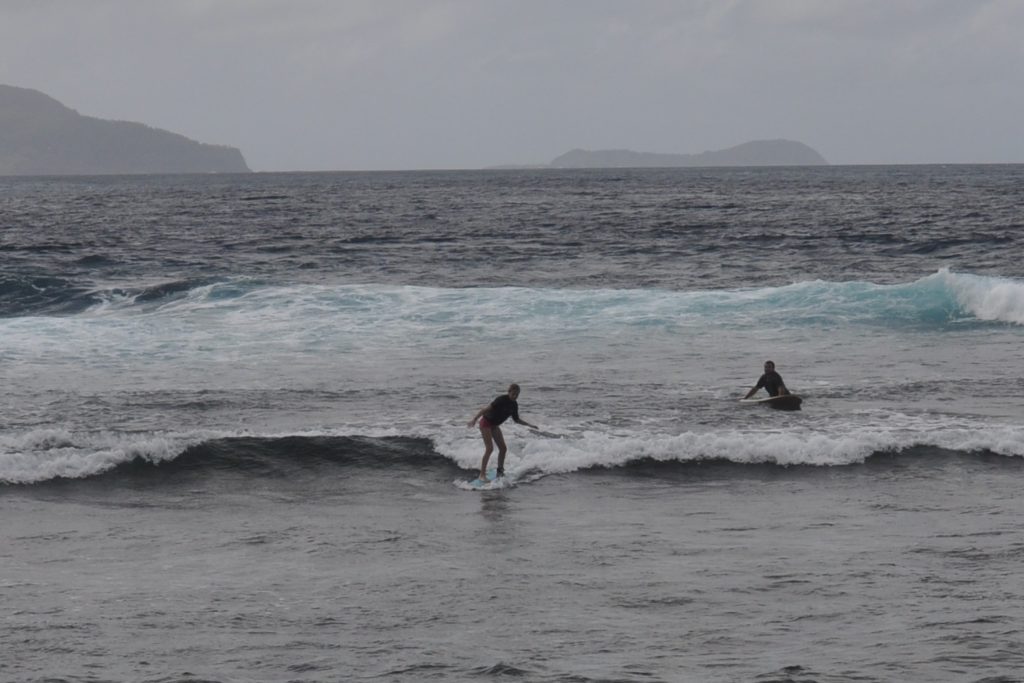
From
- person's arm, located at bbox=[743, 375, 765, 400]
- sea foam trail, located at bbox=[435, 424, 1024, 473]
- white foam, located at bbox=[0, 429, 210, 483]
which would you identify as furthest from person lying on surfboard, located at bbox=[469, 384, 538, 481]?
person's arm, located at bbox=[743, 375, 765, 400]

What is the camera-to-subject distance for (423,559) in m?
14.5

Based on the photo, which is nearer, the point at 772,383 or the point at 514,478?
the point at 514,478

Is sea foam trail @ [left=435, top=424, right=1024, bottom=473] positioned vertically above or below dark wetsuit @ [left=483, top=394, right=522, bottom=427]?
below

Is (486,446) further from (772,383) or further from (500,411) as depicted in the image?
(772,383)

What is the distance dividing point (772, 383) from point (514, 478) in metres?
6.39

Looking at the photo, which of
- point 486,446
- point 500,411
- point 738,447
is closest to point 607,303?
point 738,447

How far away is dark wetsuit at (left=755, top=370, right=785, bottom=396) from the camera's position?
22641 mm

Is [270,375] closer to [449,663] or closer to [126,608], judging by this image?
[126,608]

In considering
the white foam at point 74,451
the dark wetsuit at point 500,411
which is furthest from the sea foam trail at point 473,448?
the dark wetsuit at point 500,411

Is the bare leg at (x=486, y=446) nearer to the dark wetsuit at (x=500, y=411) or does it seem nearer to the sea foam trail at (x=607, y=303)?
the dark wetsuit at (x=500, y=411)

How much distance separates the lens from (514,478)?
61.5 ft

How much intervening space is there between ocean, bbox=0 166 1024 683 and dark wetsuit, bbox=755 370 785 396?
1.35 feet

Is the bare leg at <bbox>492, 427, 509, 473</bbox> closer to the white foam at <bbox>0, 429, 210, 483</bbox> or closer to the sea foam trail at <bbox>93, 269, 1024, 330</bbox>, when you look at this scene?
the white foam at <bbox>0, 429, 210, 483</bbox>

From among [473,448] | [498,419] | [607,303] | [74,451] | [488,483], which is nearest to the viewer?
[488,483]
